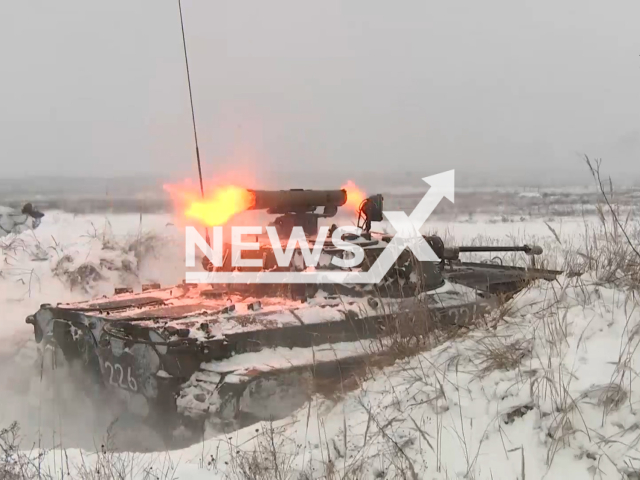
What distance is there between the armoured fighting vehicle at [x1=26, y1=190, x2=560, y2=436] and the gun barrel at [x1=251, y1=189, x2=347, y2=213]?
808mm

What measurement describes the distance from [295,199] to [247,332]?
9.18 ft

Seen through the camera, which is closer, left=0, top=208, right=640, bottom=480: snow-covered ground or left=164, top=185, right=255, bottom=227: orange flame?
left=0, top=208, right=640, bottom=480: snow-covered ground

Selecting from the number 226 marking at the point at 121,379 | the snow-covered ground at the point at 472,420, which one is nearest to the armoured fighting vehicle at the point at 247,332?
the number 226 marking at the point at 121,379

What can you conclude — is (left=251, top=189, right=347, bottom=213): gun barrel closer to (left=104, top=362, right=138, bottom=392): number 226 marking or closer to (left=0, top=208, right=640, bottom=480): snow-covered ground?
(left=104, top=362, right=138, bottom=392): number 226 marking

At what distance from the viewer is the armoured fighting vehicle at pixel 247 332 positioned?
5426mm

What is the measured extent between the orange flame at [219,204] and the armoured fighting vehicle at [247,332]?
73 centimetres

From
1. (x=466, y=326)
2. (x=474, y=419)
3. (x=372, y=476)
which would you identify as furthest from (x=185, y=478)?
(x=466, y=326)

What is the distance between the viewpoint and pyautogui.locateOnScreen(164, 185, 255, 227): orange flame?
8.02m

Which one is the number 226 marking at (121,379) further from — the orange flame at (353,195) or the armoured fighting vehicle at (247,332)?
the orange flame at (353,195)

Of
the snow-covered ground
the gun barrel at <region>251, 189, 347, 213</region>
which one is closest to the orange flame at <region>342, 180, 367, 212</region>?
the gun barrel at <region>251, 189, 347, 213</region>

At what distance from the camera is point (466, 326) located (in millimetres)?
→ 5484

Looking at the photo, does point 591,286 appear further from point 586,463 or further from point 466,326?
point 586,463

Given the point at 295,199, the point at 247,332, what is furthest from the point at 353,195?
the point at 247,332

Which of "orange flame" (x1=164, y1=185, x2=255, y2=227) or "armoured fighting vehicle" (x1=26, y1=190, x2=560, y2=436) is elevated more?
"orange flame" (x1=164, y1=185, x2=255, y2=227)
